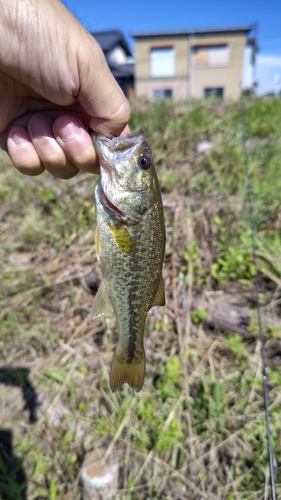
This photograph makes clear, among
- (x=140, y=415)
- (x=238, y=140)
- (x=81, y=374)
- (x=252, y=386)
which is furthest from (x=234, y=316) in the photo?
(x=238, y=140)

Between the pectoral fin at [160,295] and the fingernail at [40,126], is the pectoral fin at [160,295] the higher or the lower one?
the lower one

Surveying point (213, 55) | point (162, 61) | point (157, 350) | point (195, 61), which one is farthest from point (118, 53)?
point (157, 350)

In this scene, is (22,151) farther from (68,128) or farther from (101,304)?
(101,304)

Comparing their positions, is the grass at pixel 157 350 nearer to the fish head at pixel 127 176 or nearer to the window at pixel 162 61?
the fish head at pixel 127 176

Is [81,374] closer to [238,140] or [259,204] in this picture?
[259,204]

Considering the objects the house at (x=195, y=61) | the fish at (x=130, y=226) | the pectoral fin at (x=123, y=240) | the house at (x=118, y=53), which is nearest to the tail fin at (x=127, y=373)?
the fish at (x=130, y=226)

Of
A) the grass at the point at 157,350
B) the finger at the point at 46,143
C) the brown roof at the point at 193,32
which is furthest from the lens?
the brown roof at the point at 193,32
